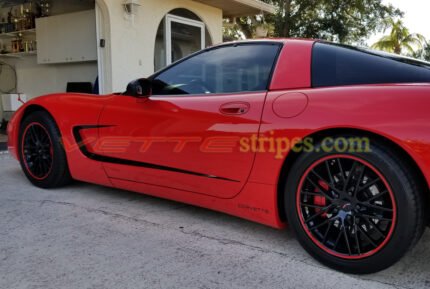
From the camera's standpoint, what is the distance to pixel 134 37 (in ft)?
23.4

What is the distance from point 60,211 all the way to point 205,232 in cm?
123

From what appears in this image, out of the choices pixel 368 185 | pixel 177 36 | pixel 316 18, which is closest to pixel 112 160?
pixel 368 185

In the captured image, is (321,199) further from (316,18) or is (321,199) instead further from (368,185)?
(316,18)

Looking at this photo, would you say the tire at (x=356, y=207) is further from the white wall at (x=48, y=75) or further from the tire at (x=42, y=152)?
the white wall at (x=48, y=75)

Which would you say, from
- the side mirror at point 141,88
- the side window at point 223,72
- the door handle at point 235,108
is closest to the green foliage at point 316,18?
the side window at point 223,72

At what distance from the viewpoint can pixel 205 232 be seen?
2703mm

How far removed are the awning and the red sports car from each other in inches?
246

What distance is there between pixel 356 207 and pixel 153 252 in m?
1.20

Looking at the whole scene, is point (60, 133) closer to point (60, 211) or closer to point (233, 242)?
point (60, 211)

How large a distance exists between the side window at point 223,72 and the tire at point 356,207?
0.67 metres

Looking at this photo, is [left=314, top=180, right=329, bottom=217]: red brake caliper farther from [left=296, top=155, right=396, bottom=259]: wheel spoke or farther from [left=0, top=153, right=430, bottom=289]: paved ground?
[left=0, top=153, right=430, bottom=289]: paved ground

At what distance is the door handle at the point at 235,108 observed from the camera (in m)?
2.41

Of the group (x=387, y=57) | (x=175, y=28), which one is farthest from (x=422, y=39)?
(x=387, y=57)

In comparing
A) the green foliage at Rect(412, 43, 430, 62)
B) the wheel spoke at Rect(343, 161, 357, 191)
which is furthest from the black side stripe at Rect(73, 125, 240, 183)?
the green foliage at Rect(412, 43, 430, 62)
